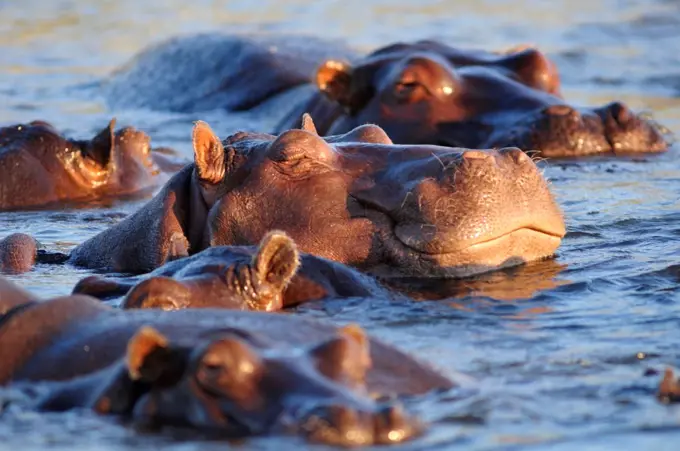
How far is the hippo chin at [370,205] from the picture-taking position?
6742 mm

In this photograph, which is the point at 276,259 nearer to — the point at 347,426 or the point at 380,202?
the point at 380,202

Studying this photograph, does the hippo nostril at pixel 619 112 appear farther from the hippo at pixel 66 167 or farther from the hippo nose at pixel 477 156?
the hippo nose at pixel 477 156

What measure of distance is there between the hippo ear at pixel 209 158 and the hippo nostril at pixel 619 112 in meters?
4.89

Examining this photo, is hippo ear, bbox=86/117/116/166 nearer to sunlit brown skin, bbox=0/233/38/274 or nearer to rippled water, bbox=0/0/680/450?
rippled water, bbox=0/0/680/450

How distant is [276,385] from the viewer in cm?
400

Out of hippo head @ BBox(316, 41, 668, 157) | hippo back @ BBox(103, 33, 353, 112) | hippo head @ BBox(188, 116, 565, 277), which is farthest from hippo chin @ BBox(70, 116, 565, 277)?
hippo back @ BBox(103, 33, 353, 112)

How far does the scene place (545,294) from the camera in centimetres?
667

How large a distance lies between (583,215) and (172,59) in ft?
21.7

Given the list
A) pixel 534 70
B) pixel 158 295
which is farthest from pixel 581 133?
pixel 158 295

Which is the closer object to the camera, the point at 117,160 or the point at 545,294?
the point at 545,294

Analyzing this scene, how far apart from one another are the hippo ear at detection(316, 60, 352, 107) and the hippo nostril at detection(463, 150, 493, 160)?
190 inches

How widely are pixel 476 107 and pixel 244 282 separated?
569 cm

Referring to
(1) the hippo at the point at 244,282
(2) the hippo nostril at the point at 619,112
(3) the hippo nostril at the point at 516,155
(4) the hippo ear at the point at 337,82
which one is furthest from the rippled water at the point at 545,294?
(4) the hippo ear at the point at 337,82

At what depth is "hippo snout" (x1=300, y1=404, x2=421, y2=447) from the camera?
382 centimetres
